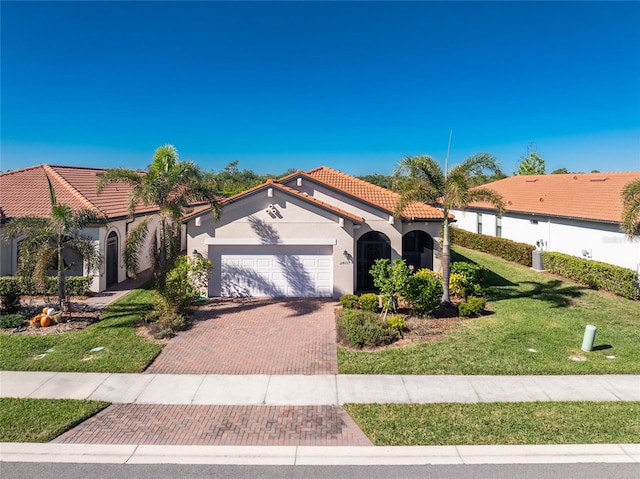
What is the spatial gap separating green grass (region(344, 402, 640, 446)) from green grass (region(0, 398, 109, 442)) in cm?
507

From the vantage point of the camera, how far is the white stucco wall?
1823 centimetres

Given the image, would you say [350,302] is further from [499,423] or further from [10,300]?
[10,300]

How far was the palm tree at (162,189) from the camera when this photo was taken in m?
13.7

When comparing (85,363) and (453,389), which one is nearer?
(453,389)

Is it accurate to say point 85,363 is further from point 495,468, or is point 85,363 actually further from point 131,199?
point 495,468

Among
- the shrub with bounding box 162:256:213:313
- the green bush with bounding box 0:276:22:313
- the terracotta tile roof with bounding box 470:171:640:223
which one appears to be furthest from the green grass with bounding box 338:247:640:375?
the green bush with bounding box 0:276:22:313

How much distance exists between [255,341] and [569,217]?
1729 cm

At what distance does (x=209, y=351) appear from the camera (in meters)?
11.4

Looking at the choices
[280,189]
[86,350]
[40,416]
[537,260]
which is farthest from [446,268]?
[40,416]

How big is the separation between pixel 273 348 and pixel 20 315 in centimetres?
843

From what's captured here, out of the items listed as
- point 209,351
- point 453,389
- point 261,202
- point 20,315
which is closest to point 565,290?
point 453,389

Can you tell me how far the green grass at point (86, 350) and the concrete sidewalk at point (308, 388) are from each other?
1.19ft

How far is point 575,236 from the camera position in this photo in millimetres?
21562

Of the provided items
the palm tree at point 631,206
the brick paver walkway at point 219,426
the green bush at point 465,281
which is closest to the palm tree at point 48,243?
the brick paver walkway at point 219,426
